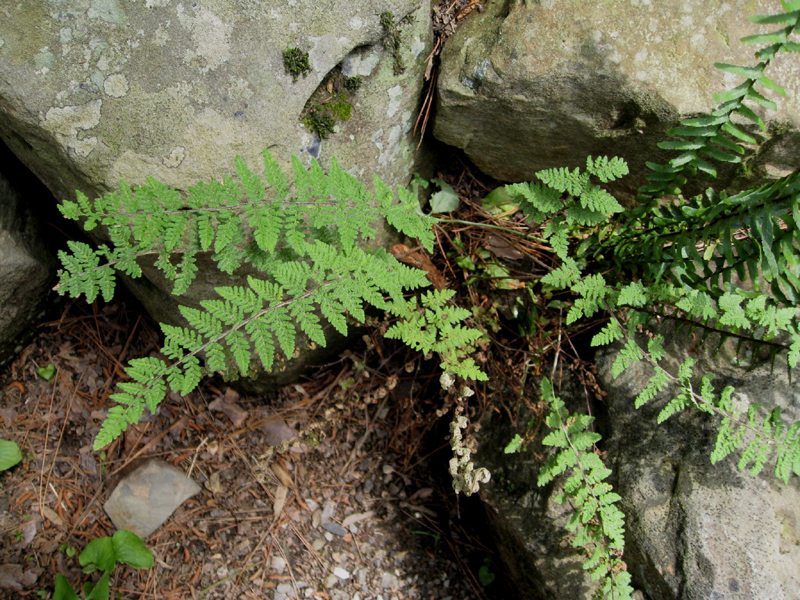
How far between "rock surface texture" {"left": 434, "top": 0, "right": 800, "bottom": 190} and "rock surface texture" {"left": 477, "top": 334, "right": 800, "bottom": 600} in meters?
1.15

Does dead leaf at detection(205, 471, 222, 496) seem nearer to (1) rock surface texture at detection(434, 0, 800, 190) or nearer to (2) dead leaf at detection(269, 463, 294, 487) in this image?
(2) dead leaf at detection(269, 463, 294, 487)

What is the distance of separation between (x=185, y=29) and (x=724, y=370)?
124 inches

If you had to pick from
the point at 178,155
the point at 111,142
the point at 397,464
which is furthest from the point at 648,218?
the point at 111,142

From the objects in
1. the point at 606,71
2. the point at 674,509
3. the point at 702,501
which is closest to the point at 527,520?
the point at 674,509

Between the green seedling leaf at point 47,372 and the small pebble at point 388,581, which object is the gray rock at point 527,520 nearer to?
the small pebble at point 388,581

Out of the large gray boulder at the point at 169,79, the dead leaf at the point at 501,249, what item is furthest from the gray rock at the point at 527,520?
the large gray boulder at the point at 169,79

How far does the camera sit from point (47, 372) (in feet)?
11.5

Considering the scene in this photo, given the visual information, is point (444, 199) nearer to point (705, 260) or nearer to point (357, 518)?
point (705, 260)

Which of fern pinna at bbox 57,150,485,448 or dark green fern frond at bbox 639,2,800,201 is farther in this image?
fern pinna at bbox 57,150,485,448

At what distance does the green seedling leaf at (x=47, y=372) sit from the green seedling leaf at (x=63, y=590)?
1.18 m

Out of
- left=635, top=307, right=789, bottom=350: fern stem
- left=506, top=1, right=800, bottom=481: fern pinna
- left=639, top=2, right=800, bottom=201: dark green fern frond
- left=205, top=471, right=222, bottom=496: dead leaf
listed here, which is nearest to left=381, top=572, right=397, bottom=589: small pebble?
left=205, top=471, right=222, bottom=496: dead leaf

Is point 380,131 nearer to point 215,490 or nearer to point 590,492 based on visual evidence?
point 590,492

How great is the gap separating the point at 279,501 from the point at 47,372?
1.66m

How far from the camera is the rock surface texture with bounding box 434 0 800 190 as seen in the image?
266 centimetres
